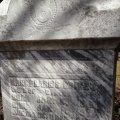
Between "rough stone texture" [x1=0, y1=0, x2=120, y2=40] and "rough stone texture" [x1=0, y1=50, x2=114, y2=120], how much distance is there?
135mm

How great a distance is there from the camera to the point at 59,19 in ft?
4.71

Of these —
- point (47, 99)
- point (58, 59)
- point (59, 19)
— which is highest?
point (59, 19)

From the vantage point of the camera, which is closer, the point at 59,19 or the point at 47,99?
the point at 59,19

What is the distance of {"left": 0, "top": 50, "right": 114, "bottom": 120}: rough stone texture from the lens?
1.50 meters

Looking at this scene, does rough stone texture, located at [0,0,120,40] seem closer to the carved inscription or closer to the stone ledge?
the stone ledge

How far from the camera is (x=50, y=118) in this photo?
64.5 inches

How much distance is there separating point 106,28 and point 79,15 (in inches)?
6.2

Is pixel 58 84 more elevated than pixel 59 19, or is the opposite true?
pixel 59 19

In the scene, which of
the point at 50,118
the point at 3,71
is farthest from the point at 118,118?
the point at 3,71

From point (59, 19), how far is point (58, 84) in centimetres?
39

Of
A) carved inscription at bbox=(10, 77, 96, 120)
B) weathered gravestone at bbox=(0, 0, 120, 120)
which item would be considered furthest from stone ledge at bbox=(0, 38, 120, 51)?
carved inscription at bbox=(10, 77, 96, 120)

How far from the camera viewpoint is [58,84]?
1586 millimetres

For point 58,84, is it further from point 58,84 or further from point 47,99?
point 47,99

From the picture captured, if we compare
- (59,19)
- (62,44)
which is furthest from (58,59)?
(59,19)
